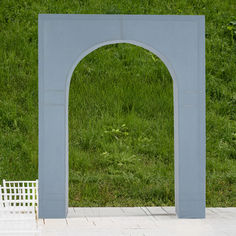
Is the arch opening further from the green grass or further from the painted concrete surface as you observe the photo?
the painted concrete surface

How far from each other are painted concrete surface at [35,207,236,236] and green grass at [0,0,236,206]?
2.10m

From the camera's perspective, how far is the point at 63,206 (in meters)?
6.00

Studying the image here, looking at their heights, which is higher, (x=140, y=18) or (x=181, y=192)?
(x=140, y=18)

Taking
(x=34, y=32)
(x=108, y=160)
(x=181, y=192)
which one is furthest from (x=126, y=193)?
(x=34, y=32)

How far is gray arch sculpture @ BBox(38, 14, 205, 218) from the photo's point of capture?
6.05m

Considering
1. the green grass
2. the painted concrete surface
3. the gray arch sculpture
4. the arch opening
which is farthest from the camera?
the green grass

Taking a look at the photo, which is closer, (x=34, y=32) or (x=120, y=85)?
(x=120, y=85)

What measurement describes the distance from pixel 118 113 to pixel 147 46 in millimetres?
4872

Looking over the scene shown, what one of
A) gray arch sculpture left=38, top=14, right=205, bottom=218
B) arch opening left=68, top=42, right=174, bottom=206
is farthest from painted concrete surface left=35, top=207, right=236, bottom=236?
arch opening left=68, top=42, right=174, bottom=206

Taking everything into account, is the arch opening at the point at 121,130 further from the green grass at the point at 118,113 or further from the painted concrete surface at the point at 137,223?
the painted concrete surface at the point at 137,223

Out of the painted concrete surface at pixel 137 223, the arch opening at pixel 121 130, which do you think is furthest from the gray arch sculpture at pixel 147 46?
the arch opening at pixel 121 130

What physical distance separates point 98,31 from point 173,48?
1052 mm

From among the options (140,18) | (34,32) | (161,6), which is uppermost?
(161,6)

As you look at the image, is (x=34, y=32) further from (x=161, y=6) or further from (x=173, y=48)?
(x=173, y=48)
